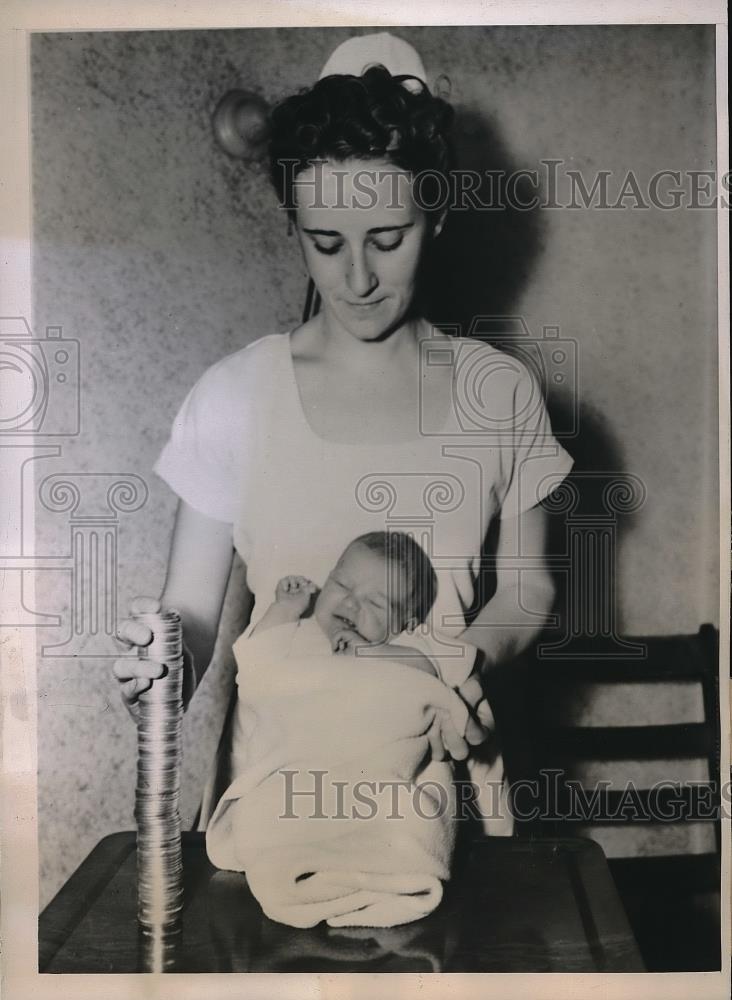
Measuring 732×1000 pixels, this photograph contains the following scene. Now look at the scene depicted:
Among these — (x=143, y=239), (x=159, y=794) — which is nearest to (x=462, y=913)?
(x=159, y=794)

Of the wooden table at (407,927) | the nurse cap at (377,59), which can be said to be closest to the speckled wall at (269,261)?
the nurse cap at (377,59)

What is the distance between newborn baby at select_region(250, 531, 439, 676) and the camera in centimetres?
112

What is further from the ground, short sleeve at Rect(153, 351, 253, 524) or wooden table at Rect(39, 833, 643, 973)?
short sleeve at Rect(153, 351, 253, 524)

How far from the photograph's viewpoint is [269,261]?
1.17 m

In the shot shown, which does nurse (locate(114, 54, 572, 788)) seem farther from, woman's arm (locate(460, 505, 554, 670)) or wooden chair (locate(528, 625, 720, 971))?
wooden chair (locate(528, 625, 720, 971))

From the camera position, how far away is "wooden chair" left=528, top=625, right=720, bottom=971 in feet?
3.87

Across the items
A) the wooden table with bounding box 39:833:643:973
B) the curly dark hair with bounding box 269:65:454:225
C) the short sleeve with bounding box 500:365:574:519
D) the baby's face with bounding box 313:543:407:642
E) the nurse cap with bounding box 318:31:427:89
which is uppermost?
the nurse cap with bounding box 318:31:427:89

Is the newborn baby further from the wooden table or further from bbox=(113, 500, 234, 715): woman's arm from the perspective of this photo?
the wooden table

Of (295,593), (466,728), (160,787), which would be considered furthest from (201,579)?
(466,728)

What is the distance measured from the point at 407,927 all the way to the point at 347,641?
0.33 metres

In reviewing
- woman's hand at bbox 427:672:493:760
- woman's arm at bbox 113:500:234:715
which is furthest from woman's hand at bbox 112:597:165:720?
woman's hand at bbox 427:672:493:760

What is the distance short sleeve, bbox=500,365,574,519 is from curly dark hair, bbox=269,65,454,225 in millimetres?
257

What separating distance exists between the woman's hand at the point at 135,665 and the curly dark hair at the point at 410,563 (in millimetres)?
259

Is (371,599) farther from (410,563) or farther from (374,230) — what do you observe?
(374,230)
